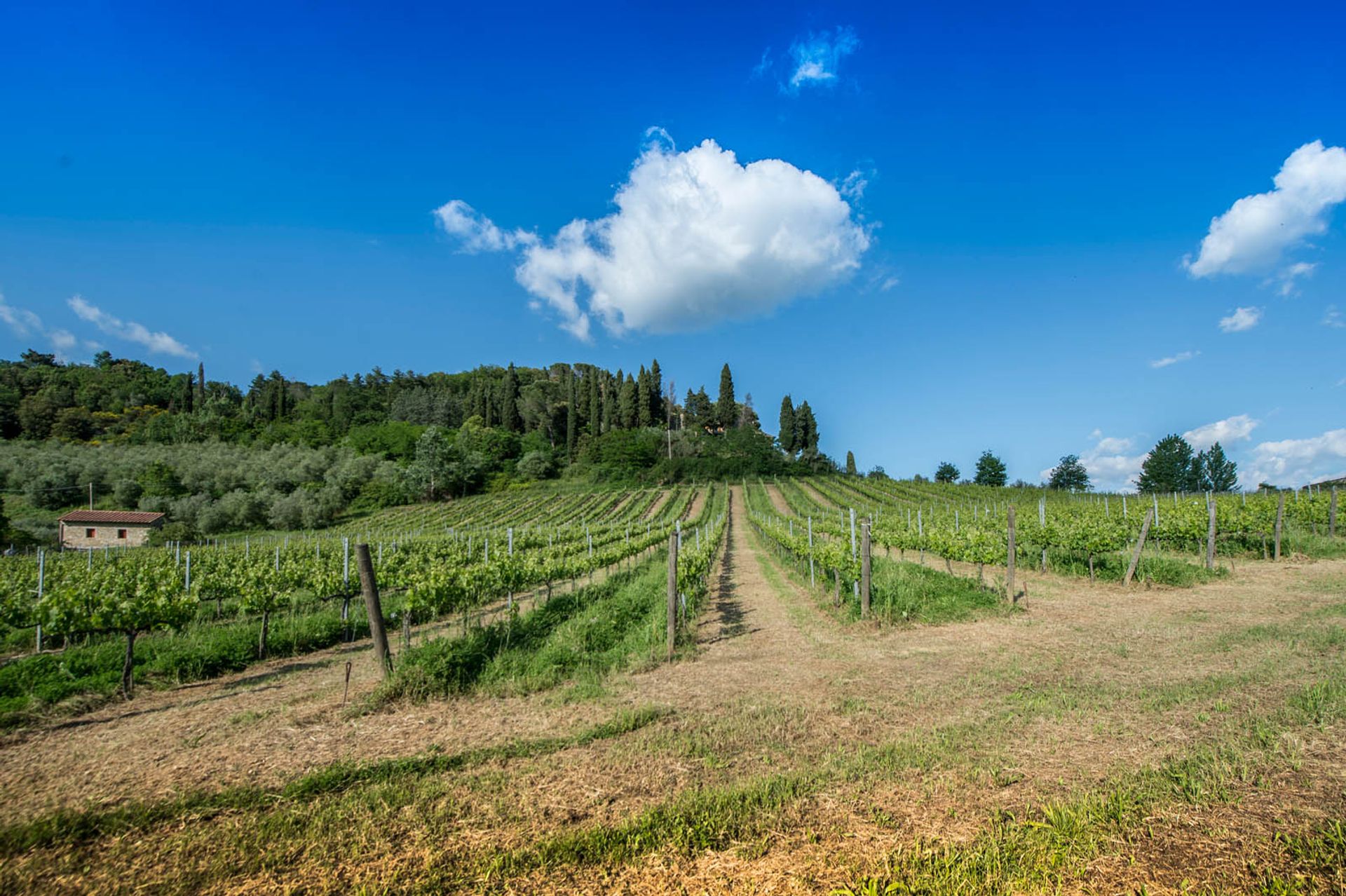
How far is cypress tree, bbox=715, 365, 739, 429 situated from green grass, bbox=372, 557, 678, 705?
276 feet

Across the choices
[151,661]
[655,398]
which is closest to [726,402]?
[655,398]

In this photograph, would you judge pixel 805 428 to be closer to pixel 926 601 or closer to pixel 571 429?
pixel 571 429

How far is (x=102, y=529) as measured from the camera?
147 ft

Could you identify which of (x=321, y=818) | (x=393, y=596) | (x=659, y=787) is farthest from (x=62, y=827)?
(x=393, y=596)

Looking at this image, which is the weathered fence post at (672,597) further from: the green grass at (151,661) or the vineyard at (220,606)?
the green grass at (151,661)

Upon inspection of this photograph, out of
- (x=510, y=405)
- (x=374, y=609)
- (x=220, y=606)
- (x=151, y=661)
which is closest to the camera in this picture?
(x=374, y=609)

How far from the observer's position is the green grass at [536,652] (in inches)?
265

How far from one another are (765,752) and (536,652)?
4166 millimetres

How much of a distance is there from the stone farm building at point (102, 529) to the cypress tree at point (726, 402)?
70.7 meters

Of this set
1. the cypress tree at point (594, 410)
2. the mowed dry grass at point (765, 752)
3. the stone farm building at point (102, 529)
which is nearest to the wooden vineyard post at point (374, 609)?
the mowed dry grass at point (765, 752)

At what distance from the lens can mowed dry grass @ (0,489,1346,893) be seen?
3.38 meters

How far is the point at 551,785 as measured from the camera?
4477 mm

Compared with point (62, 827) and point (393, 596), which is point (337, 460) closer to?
point (393, 596)

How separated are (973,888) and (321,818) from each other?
4.15 m
